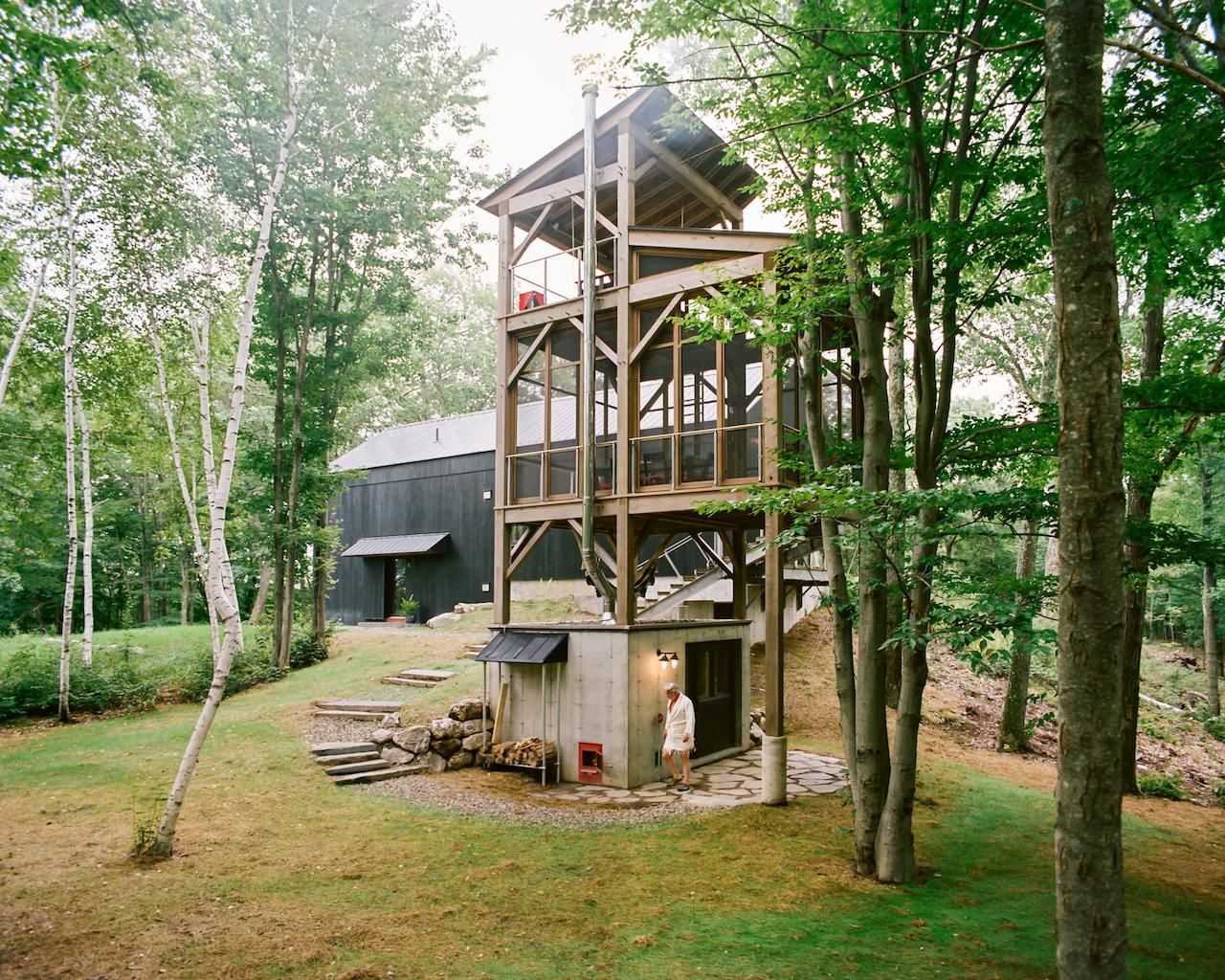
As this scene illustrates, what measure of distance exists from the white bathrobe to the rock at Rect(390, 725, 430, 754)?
358cm

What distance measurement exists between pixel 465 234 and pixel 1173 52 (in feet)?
49.0

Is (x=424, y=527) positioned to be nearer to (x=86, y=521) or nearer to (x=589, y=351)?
(x=86, y=521)

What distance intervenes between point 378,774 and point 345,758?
0.78 meters

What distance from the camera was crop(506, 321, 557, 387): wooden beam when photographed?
39.3 ft

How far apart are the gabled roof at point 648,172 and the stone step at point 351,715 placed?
29.3 ft

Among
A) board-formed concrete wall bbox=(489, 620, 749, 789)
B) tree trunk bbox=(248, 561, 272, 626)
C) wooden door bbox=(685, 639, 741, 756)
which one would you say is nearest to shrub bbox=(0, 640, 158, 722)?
board-formed concrete wall bbox=(489, 620, 749, 789)

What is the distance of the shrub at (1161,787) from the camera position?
1051 centimetres

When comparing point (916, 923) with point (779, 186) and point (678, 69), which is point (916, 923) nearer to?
point (779, 186)

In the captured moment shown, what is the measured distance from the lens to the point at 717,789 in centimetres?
970

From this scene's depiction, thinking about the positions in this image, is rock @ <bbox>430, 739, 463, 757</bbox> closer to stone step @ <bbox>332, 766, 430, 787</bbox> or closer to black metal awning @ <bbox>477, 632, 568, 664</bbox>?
stone step @ <bbox>332, 766, 430, 787</bbox>

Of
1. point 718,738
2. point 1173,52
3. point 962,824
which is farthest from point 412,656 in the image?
point 1173,52

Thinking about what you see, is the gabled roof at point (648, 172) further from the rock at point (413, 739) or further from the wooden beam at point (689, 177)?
the rock at point (413, 739)

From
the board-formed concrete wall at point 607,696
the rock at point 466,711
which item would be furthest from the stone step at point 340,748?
the board-formed concrete wall at point 607,696

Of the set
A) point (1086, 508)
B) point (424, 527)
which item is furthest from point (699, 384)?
point (424, 527)
